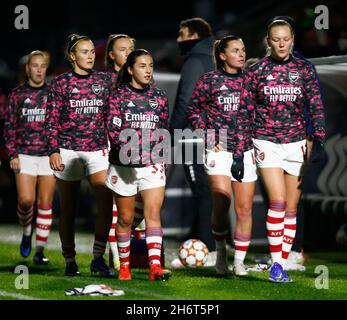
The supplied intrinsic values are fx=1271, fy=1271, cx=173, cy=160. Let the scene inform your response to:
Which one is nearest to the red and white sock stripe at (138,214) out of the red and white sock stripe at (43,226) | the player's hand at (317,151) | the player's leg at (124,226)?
the player's leg at (124,226)

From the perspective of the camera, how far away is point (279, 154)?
10.6m

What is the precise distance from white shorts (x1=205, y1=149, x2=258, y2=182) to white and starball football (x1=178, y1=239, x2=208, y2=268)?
1295 mm

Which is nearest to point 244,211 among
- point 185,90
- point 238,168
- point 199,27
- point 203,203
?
point 238,168

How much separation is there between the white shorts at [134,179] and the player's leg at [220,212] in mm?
599

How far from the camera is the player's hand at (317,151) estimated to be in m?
10.4

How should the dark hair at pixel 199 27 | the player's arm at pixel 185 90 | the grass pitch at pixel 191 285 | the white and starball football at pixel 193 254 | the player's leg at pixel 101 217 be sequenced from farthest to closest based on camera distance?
the dark hair at pixel 199 27, the player's arm at pixel 185 90, the white and starball football at pixel 193 254, the player's leg at pixel 101 217, the grass pitch at pixel 191 285

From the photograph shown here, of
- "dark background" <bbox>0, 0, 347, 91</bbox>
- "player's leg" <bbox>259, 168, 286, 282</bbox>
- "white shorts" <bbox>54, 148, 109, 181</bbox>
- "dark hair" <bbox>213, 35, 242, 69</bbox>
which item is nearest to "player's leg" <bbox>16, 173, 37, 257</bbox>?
"white shorts" <bbox>54, 148, 109, 181</bbox>

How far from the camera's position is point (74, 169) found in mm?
11031

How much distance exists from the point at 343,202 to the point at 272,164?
3.85 m

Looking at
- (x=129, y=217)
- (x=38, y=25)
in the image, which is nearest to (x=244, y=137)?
(x=129, y=217)

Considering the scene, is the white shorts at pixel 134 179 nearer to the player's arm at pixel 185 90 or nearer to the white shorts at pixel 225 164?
the white shorts at pixel 225 164

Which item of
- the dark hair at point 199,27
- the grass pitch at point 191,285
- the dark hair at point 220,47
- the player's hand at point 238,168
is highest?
the dark hair at point 199,27

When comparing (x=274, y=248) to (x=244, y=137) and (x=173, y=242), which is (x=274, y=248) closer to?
(x=244, y=137)

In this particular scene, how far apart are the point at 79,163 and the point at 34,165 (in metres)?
1.76
